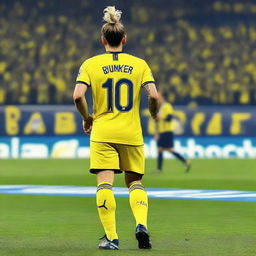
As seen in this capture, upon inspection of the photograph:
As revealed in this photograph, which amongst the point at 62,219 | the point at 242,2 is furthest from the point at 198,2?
the point at 62,219

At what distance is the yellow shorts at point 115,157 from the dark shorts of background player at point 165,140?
1250cm

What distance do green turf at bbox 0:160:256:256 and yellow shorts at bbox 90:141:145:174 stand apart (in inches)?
25.5

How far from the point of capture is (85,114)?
6.64m

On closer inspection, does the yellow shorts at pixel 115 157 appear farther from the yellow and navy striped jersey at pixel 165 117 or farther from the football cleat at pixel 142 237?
the yellow and navy striped jersey at pixel 165 117

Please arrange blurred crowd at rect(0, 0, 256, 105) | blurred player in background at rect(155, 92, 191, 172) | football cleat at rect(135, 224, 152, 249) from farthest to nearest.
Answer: blurred crowd at rect(0, 0, 256, 105) → blurred player in background at rect(155, 92, 191, 172) → football cleat at rect(135, 224, 152, 249)

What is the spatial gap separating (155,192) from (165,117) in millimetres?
6298

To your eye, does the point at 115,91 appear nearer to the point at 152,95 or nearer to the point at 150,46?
the point at 152,95

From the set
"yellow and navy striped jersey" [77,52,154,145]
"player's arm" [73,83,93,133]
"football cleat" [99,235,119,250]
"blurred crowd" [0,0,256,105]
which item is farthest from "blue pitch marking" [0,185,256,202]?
"blurred crowd" [0,0,256,105]

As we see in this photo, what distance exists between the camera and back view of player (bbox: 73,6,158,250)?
654cm

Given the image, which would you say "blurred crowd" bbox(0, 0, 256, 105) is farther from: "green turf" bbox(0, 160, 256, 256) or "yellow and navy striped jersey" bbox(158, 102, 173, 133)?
"green turf" bbox(0, 160, 256, 256)

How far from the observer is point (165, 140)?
19.4m

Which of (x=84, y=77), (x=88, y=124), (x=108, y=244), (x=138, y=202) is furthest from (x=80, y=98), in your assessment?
(x=108, y=244)

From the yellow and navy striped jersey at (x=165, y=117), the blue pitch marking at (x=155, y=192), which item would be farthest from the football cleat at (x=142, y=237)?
the yellow and navy striped jersey at (x=165, y=117)

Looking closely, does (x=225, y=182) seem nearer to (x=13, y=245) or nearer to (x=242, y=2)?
(x=13, y=245)
